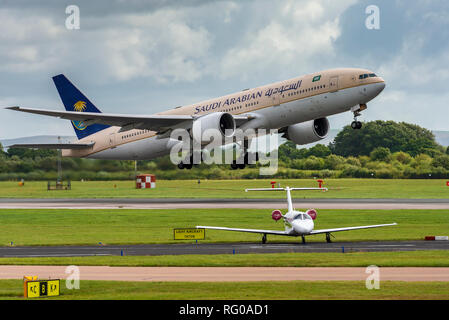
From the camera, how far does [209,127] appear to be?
195 feet

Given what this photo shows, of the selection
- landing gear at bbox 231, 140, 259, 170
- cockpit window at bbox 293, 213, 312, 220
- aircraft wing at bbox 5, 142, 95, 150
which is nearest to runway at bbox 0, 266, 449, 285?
cockpit window at bbox 293, 213, 312, 220

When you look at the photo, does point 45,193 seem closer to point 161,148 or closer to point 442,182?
point 161,148

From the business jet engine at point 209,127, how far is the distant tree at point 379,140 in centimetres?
9326

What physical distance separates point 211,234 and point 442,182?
281ft

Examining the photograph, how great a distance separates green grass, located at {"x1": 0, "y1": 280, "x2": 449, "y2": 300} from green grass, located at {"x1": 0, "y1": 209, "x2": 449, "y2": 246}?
19.6m

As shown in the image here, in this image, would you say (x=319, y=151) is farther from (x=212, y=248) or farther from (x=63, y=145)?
(x=212, y=248)

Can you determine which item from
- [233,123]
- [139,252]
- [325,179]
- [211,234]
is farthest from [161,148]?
[325,179]

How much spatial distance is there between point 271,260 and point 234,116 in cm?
2715

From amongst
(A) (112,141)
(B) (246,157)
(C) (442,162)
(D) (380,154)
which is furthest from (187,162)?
(C) (442,162)

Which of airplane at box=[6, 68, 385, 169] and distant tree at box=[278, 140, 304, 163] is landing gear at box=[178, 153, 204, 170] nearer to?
airplane at box=[6, 68, 385, 169]

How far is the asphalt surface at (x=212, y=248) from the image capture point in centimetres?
4166

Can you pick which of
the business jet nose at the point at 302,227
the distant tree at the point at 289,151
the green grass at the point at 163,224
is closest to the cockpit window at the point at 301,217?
the business jet nose at the point at 302,227

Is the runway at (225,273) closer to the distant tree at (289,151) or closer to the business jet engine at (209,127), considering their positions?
the business jet engine at (209,127)
